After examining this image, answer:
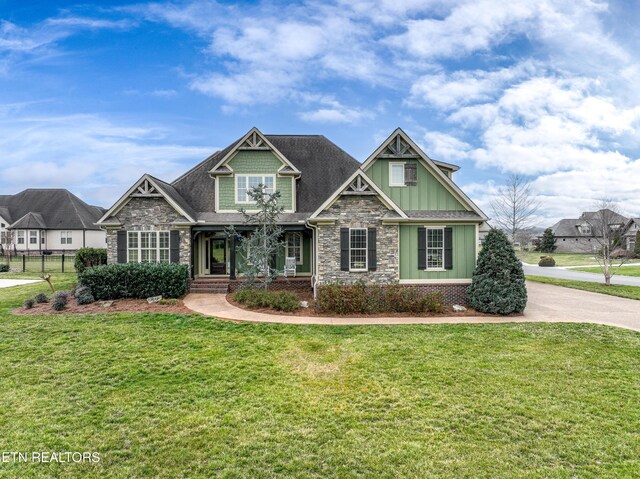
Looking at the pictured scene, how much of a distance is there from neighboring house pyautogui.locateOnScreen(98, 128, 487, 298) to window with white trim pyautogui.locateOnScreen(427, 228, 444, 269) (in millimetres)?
40

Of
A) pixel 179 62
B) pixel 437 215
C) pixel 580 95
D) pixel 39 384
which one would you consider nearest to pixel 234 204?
pixel 179 62

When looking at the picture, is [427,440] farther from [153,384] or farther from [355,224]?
[355,224]

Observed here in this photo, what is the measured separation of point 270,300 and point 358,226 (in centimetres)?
458

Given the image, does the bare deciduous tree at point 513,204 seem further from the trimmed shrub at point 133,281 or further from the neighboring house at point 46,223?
the neighboring house at point 46,223

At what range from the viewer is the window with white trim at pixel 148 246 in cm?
1532

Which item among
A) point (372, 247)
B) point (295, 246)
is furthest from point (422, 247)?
point (295, 246)

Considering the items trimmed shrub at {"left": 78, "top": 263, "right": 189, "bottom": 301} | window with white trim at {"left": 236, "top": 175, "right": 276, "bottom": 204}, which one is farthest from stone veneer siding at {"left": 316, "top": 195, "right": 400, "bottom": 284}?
trimmed shrub at {"left": 78, "top": 263, "right": 189, "bottom": 301}

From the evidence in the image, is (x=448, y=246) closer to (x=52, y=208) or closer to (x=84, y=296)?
(x=84, y=296)

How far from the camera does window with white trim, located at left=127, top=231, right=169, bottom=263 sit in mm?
15320

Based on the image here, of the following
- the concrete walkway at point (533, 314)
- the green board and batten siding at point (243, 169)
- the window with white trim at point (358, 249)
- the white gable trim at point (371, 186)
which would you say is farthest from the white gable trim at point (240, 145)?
the concrete walkway at point (533, 314)

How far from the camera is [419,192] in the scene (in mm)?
13852

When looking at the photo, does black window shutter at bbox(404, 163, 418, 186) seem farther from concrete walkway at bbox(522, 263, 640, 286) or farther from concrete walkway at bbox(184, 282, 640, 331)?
concrete walkway at bbox(522, 263, 640, 286)

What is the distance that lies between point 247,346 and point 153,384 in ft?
7.82

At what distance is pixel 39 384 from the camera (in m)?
6.05
